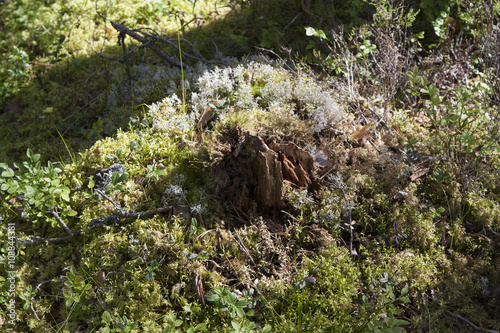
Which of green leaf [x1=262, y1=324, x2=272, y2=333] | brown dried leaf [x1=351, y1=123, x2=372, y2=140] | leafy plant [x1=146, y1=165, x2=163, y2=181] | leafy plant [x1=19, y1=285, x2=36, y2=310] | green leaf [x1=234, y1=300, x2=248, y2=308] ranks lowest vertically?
leafy plant [x1=19, y1=285, x2=36, y2=310]

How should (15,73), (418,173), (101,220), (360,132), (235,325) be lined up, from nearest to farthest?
(235,325) → (101,220) → (418,173) → (360,132) → (15,73)

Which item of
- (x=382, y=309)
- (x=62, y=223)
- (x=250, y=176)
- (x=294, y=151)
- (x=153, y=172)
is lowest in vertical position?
(x=62, y=223)

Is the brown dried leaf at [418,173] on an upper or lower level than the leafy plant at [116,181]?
upper

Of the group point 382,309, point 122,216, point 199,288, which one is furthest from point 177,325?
point 382,309

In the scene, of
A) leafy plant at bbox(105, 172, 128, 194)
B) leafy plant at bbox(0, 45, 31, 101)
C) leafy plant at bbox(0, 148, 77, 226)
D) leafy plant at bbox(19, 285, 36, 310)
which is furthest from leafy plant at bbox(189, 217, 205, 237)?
leafy plant at bbox(0, 45, 31, 101)

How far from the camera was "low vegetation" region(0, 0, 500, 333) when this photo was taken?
8.97ft

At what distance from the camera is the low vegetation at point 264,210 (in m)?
2.73

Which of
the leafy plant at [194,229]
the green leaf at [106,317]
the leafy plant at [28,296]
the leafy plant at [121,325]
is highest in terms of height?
the leafy plant at [194,229]

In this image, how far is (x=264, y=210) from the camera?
320cm

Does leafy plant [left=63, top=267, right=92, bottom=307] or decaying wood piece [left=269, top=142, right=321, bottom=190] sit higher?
decaying wood piece [left=269, top=142, right=321, bottom=190]

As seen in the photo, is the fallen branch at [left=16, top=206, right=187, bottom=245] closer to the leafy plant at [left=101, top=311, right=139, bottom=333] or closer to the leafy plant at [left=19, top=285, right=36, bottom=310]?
the leafy plant at [left=19, top=285, right=36, bottom=310]

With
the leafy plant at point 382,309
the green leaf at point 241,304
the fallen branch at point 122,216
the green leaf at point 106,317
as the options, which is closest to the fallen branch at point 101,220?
the fallen branch at point 122,216

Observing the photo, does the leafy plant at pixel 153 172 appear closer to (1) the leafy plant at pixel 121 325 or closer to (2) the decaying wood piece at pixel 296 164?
(2) the decaying wood piece at pixel 296 164

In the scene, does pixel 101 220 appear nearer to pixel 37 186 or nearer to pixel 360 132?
pixel 37 186
